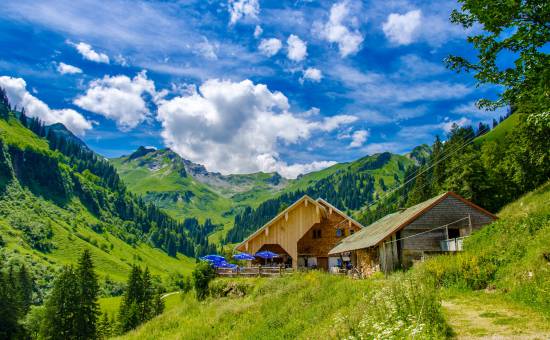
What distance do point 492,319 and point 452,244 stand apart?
63.5 feet

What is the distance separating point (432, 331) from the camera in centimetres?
1026

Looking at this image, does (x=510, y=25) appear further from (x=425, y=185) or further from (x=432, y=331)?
(x=425, y=185)

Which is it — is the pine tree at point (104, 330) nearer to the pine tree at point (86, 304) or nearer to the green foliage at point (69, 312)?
the pine tree at point (86, 304)

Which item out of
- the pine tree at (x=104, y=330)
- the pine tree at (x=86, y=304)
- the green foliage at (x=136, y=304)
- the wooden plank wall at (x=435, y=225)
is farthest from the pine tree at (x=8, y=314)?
the wooden plank wall at (x=435, y=225)

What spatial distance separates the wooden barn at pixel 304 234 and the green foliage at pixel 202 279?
38.1ft

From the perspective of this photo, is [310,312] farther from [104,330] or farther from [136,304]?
[104,330]

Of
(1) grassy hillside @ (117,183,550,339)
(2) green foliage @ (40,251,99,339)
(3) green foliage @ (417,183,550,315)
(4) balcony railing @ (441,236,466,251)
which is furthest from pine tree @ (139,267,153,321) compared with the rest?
(3) green foliage @ (417,183,550,315)

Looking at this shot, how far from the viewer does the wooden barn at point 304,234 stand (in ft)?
168

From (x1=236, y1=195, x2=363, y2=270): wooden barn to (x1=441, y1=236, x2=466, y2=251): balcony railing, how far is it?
2133cm

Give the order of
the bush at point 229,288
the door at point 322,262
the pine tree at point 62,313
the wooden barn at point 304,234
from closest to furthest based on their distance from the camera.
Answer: the bush at point 229,288, the wooden barn at point 304,234, the door at point 322,262, the pine tree at point 62,313

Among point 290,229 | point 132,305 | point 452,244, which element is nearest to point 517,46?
point 452,244

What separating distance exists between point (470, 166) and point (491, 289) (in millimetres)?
47633

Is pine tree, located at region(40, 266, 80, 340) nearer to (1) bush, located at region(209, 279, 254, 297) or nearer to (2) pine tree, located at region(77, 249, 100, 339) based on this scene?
(2) pine tree, located at region(77, 249, 100, 339)

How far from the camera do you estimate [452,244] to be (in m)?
30.3
